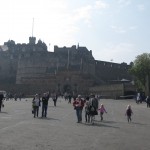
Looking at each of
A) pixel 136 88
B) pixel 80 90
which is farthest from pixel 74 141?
pixel 80 90

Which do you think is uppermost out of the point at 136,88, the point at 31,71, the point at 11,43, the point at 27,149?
the point at 11,43

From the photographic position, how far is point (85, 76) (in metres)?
80.9

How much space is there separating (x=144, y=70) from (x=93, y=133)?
5679 centimetres

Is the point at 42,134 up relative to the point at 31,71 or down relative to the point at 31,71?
down

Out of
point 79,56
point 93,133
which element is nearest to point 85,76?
point 79,56

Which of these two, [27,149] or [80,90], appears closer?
[27,149]

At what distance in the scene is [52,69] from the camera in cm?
8994

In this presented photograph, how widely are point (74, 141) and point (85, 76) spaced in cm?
6972

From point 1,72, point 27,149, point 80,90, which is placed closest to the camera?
point 27,149

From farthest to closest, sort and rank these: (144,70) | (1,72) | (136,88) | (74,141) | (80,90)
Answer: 1. (1,72)
2. (80,90)
3. (144,70)
4. (136,88)
5. (74,141)

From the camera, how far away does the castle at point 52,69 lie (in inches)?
3223

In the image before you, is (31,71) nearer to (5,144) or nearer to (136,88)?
(136,88)

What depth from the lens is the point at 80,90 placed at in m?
80.1

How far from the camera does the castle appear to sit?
269 feet
